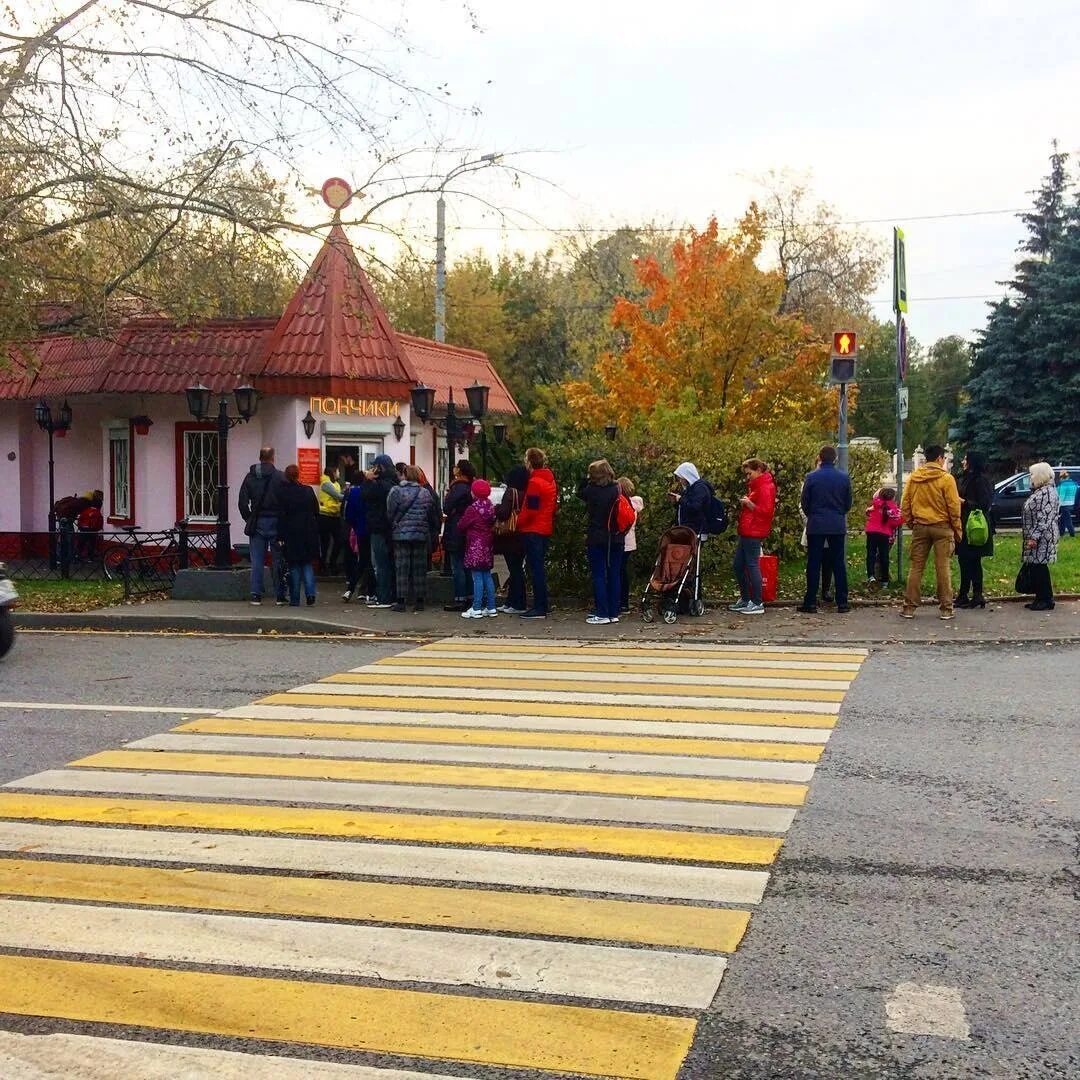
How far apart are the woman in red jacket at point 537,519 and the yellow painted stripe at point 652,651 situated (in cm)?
182

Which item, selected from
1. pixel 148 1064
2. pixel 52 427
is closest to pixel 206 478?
pixel 52 427

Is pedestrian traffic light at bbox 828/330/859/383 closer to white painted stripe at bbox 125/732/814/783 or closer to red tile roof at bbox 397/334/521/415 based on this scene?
white painted stripe at bbox 125/732/814/783

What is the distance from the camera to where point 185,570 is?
1681 centimetres

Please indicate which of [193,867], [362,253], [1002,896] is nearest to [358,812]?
[193,867]

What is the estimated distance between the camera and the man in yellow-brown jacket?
1371cm

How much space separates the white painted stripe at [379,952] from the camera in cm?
422

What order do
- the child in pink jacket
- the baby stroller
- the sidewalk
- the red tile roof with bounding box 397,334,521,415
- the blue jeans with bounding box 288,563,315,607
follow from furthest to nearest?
1. the red tile roof with bounding box 397,334,521,415
2. the child in pink jacket
3. the blue jeans with bounding box 288,563,315,607
4. the baby stroller
5. the sidewalk

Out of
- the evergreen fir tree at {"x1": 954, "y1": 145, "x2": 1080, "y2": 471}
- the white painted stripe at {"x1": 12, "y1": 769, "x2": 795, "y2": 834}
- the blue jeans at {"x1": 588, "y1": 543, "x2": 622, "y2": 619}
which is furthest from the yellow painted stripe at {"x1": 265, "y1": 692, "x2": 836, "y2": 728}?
the evergreen fir tree at {"x1": 954, "y1": 145, "x2": 1080, "y2": 471}

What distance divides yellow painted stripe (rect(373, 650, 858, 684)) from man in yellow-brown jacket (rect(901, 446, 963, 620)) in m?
3.39

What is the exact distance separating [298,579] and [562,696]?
6993 millimetres

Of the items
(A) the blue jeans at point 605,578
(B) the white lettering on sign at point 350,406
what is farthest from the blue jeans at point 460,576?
(B) the white lettering on sign at point 350,406

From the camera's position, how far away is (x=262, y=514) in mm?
15844

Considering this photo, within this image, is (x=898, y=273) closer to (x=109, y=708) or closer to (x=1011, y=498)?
(x=109, y=708)

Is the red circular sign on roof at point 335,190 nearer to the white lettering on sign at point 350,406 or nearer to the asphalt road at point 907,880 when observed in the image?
the white lettering on sign at point 350,406
